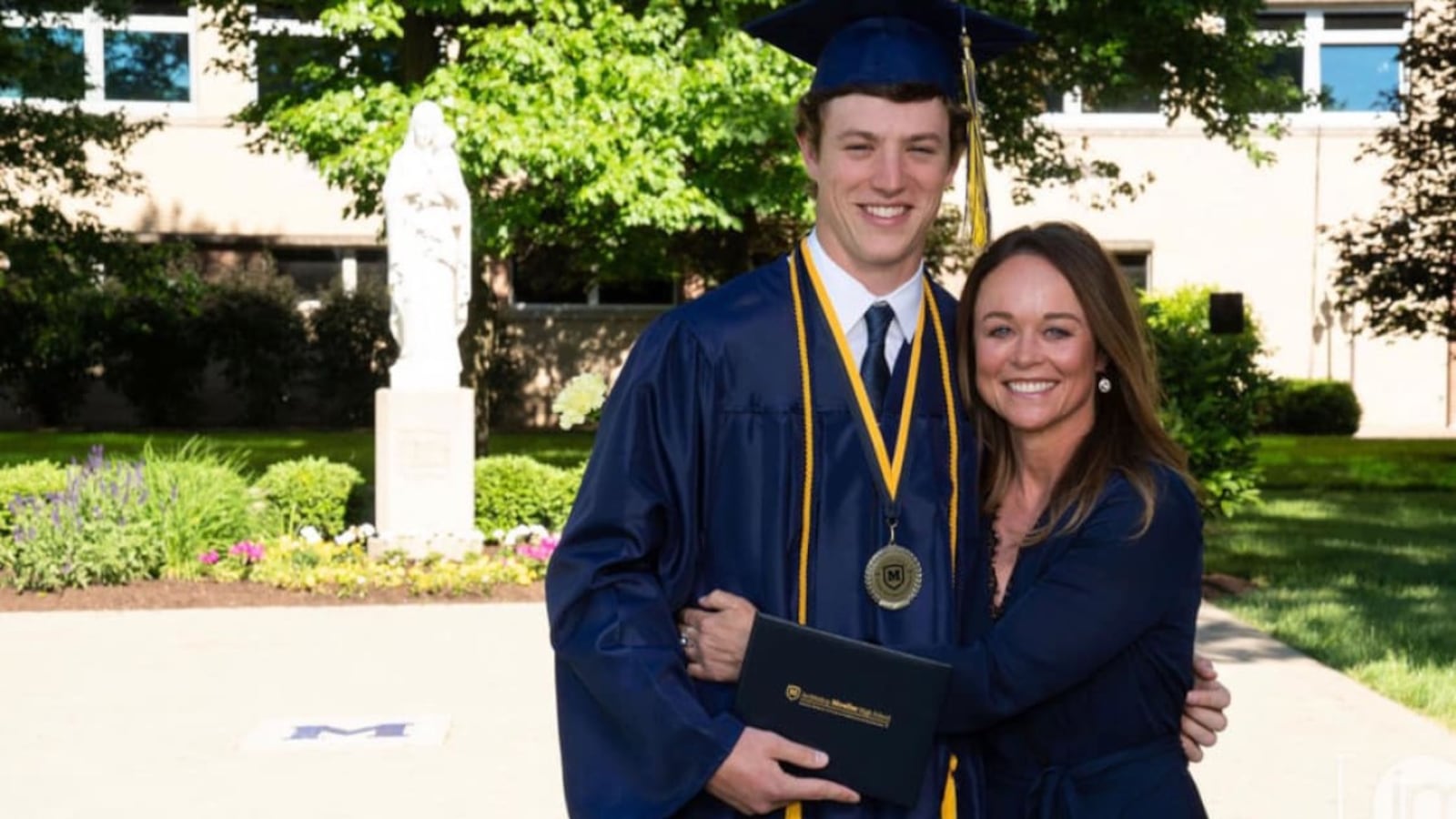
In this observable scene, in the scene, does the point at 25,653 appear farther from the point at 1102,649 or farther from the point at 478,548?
the point at 1102,649

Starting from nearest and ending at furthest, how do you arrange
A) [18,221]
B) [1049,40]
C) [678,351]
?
[678,351], [1049,40], [18,221]

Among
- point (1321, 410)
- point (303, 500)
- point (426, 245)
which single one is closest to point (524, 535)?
point (303, 500)

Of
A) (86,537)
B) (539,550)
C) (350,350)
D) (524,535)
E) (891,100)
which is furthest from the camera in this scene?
(350,350)

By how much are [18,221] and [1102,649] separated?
16.1 metres

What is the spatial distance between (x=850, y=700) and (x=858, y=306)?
0.68 metres

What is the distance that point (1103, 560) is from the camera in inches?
104

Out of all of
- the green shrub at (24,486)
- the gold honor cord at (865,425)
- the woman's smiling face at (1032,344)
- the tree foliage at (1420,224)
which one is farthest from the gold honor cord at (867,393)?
the tree foliage at (1420,224)

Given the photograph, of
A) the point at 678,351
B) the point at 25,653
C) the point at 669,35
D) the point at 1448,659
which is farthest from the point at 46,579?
the point at 678,351

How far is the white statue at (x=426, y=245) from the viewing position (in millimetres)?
12047

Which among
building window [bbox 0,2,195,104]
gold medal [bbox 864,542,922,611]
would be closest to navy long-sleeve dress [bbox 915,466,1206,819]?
gold medal [bbox 864,542,922,611]

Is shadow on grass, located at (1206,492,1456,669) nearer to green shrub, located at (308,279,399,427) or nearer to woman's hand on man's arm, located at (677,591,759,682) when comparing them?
woman's hand on man's arm, located at (677,591,759,682)

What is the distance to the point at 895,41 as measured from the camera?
2.90 meters

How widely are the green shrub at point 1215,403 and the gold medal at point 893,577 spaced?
840cm

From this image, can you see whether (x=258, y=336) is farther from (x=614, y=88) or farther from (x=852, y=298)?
(x=852, y=298)
